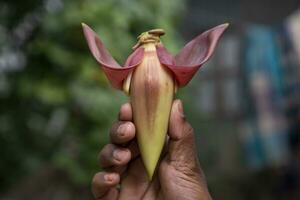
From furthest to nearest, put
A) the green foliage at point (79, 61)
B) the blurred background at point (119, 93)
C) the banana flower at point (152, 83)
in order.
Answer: the blurred background at point (119, 93) → the green foliage at point (79, 61) → the banana flower at point (152, 83)

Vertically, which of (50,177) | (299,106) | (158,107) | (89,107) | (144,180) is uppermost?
(158,107)

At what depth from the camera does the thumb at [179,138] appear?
3.43 ft

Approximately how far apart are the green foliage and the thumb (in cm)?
165

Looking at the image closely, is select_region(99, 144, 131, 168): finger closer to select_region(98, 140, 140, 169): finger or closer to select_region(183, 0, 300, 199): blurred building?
select_region(98, 140, 140, 169): finger

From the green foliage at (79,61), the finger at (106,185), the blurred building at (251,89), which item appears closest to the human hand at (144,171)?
the finger at (106,185)

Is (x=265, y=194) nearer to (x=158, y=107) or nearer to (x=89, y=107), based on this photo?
(x=89, y=107)

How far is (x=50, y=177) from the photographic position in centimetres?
442

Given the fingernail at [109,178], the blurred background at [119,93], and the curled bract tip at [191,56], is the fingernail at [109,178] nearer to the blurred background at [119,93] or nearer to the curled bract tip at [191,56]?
the curled bract tip at [191,56]

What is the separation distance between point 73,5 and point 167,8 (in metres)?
0.41

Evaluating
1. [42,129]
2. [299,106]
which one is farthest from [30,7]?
[299,106]

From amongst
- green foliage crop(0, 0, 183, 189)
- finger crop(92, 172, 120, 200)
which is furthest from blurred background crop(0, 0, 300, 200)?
finger crop(92, 172, 120, 200)

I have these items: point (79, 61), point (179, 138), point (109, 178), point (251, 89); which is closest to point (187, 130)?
point (179, 138)

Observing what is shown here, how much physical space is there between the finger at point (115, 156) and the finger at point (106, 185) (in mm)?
19

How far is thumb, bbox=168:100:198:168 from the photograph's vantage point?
1.05 metres
